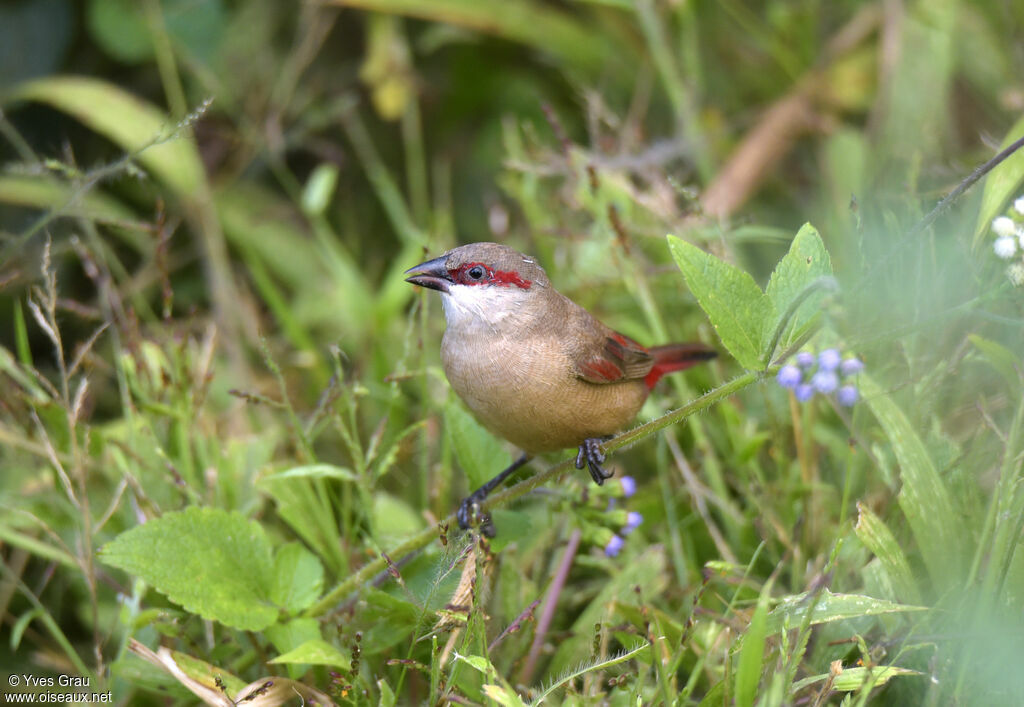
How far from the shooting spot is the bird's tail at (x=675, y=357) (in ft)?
9.57

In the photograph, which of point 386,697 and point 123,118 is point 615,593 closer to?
point 386,697

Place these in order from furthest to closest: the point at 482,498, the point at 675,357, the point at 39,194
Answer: the point at 39,194
the point at 675,357
the point at 482,498

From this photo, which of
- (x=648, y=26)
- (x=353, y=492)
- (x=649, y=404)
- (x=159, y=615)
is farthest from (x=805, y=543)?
(x=648, y=26)

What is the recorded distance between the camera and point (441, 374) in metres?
3.19

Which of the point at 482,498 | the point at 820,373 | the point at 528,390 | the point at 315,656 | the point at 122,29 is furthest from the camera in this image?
the point at 122,29

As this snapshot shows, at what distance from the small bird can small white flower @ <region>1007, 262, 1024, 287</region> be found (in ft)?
3.56

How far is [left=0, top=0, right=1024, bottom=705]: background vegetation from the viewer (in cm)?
227

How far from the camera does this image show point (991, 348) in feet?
7.54

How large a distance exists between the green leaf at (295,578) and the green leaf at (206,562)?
3 cm

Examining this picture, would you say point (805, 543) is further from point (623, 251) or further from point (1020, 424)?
point (623, 251)

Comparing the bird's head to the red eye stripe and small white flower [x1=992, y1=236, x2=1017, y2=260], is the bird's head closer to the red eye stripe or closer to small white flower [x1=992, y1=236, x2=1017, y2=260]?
the red eye stripe

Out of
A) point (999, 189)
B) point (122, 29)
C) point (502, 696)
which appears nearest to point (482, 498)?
point (502, 696)

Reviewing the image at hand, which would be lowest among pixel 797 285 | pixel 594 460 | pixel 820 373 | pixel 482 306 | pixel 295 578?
pixel 295 578

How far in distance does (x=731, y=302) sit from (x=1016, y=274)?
0.57 meters
